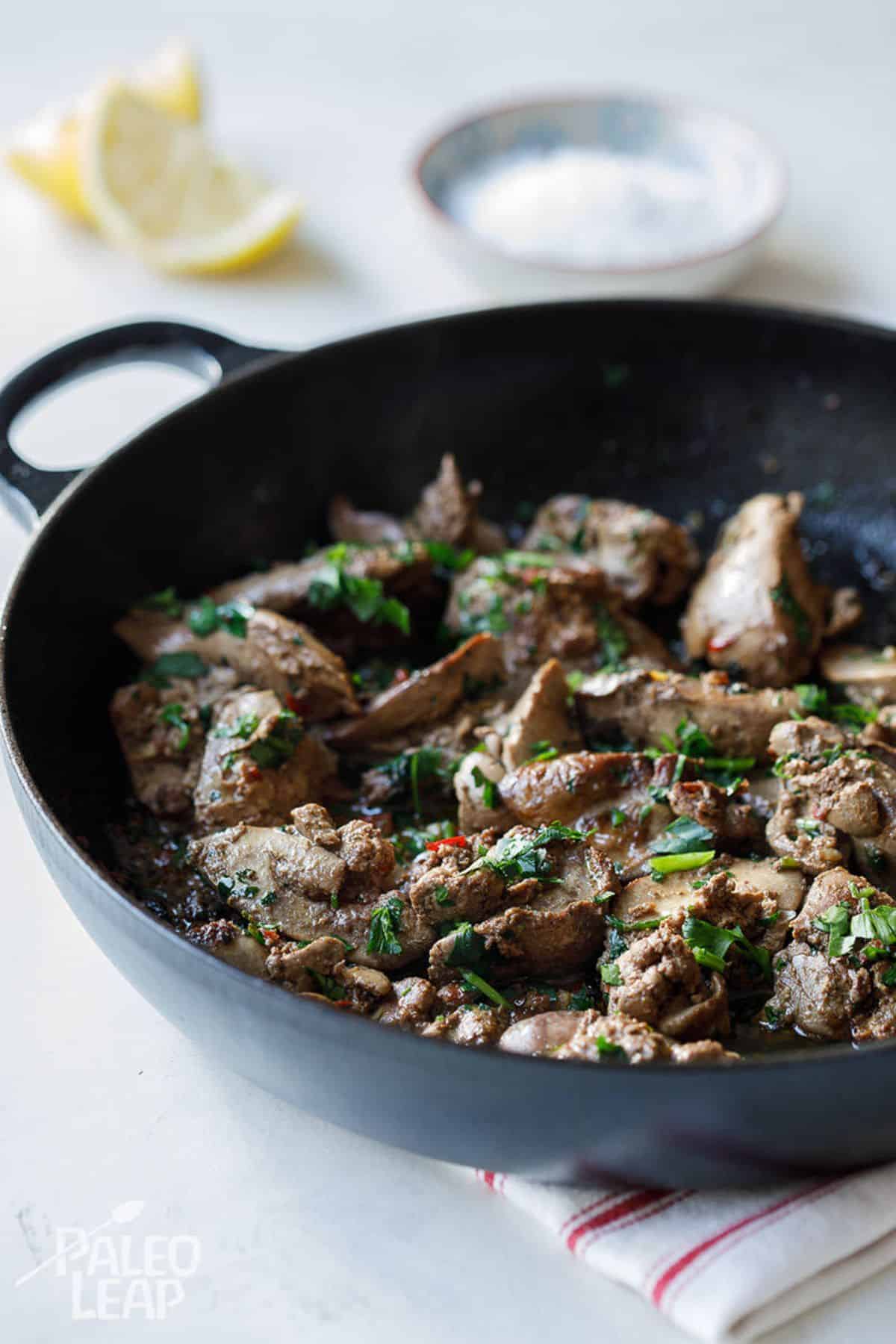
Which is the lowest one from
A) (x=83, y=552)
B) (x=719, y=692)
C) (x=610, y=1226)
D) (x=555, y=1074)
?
(x=610, y=1226)

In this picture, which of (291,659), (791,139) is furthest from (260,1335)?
(791,139)

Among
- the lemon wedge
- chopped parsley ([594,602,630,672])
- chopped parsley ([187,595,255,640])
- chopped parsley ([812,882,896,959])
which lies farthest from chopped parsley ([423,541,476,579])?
the lemon wedge

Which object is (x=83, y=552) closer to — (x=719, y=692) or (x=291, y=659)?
(x=291, y=659)

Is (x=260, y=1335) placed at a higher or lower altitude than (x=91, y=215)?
lower

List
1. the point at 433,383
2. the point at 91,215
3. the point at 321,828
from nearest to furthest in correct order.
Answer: the point at 321,828, the point at 433,383, the point at 91,215

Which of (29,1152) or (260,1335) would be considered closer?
(260,1335)

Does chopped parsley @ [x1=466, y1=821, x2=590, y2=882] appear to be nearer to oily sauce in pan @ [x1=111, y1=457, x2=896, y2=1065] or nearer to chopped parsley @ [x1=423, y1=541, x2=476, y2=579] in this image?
oily sauce in pan @ [x1=111, y1=457, x2=896, y2=1065]

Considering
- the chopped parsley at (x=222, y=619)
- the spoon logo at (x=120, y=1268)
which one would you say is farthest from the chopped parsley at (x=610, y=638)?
the spoon logo at (x=120, y=1268)

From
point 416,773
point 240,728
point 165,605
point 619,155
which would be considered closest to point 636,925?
point 416,773
